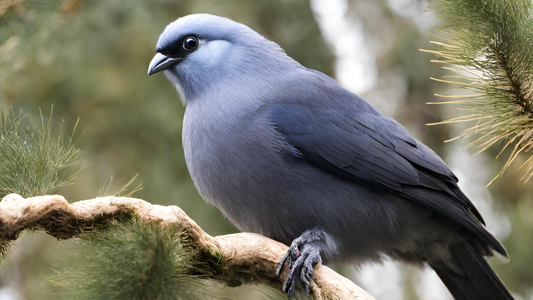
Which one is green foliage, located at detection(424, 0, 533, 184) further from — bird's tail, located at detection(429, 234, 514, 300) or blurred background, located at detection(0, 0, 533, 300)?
blurred background, located at detection(0, 0, 533, 300)

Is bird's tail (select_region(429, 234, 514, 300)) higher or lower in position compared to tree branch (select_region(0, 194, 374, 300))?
lower

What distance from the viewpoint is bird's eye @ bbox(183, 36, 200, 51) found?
3.12 m

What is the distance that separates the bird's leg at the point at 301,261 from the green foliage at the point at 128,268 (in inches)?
29.0

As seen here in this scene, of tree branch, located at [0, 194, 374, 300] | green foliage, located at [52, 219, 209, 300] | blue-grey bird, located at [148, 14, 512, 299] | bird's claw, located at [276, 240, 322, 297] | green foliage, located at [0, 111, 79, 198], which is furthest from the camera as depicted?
blue-grey bird, located at [148, 14, 512, 299]

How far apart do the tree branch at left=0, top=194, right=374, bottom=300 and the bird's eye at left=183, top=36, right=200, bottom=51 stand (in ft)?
4.52

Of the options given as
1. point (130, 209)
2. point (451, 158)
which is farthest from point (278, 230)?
point (451, 158)

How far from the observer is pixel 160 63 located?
10.2 ft

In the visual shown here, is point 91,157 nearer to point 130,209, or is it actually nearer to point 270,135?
point 270,135

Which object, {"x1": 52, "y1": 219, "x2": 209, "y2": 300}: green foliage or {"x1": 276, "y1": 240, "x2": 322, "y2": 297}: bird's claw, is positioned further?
{"x1": 276, "y1": 240, "x2": 322, "y2": 297}: bird's claw

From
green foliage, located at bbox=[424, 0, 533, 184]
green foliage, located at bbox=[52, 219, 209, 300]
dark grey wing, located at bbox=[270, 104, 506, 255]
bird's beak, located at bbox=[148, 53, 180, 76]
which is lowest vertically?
green foliage, located at bbox=[52, 219, 209, 300]

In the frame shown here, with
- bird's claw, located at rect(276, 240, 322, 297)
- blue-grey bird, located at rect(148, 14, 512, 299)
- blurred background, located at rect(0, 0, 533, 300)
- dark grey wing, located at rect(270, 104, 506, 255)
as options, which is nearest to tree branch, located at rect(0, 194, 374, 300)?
bird's claw, located at rect(276, 240, 322, 297)

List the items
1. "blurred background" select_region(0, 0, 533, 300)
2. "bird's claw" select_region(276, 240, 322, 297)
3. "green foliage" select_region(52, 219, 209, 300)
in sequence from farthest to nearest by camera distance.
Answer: "blurred background" select_region(0, 0, 533, 300) → "bird's claw" select_region(276, 240, 322, 297) → "green foliage" select_region(52, 219, 209, 300)

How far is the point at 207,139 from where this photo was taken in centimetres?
277

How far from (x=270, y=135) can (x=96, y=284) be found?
146 centimetres
